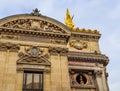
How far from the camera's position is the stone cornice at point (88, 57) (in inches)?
1328

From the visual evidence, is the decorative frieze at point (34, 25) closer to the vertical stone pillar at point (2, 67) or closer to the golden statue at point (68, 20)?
the vertical stone pillar at point (2, 67)

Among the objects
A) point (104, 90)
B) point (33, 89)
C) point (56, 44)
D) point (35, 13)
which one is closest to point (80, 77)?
point (104, 90)

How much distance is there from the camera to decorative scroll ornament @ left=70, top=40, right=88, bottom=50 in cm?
3603

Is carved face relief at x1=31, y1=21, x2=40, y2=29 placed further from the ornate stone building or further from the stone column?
the stone column

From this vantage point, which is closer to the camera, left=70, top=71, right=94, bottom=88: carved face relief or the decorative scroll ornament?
left=70, top=71, right=94, bottom=88: carved face relief

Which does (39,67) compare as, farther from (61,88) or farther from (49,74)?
(61,88)

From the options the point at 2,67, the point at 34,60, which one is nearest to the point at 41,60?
the point at 34,60

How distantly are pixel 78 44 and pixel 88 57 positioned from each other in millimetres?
3128

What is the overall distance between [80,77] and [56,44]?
19.8 feet

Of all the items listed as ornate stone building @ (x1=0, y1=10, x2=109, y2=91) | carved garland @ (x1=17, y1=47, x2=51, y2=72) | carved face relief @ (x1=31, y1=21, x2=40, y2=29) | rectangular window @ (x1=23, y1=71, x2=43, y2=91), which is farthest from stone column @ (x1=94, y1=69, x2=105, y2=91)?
carved face relief @ (x1=31, y1=21, x2=40, y2=29)

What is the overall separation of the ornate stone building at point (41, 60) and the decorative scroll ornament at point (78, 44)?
58.6 inches

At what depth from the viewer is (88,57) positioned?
3416 centimetres

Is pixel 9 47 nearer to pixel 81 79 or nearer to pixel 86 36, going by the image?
pixel 81 79

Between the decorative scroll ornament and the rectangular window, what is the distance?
31.7ft
